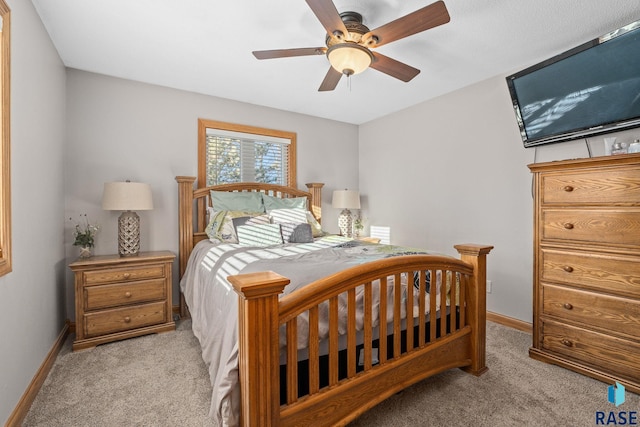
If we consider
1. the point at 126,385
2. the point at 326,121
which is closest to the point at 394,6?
the point at 326,121

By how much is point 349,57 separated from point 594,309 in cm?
232

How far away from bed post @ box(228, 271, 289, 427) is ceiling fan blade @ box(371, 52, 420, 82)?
171 centimetres

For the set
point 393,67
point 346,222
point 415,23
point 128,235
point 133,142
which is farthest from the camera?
point 346,222

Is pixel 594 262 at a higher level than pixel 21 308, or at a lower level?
higher

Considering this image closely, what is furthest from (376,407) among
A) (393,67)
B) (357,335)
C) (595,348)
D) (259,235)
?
(393,67)

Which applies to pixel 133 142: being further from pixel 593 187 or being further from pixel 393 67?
pixel 593 187

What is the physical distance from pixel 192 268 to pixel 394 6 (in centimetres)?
263

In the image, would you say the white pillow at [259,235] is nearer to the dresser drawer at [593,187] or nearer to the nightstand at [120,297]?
the nightstand at [120,297]

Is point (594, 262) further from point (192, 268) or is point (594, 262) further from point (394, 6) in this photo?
point (192, 268)

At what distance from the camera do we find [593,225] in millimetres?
2033

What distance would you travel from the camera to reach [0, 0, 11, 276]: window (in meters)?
1.47

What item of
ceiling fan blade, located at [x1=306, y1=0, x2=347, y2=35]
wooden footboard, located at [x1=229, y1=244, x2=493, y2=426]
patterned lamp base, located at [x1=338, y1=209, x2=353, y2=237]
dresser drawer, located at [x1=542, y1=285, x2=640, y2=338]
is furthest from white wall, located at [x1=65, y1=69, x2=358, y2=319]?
dresser drawer, located at [x1=542, y1=285, x2=640, y2=338]

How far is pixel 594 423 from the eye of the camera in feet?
5.25

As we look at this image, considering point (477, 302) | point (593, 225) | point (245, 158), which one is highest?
point (245, 158)
